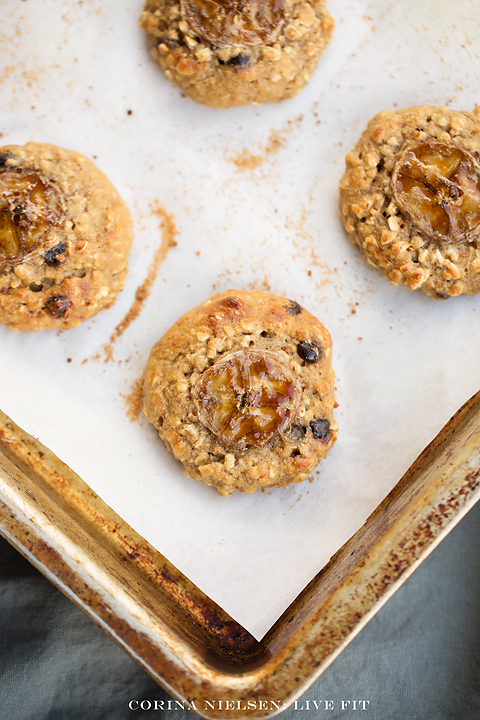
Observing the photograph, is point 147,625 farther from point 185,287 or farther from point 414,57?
point 414,57

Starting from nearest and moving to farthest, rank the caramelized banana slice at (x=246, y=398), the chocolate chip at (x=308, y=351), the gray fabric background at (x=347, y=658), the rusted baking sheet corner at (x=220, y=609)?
the rusted baking sheet corner at (x=220, y=609) → the caramelized banana slice at (x=246, y=398) → the chocolate chip at (x=308, y=351) → the gray fabric background at (x=347, y=658)

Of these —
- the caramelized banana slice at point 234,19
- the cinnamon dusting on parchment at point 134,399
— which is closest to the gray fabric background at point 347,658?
the cinnamon dusting on parchment at point 134,399

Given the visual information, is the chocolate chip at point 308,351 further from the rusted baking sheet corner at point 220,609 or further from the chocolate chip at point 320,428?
the rusted baking sheet corner at point 220,609

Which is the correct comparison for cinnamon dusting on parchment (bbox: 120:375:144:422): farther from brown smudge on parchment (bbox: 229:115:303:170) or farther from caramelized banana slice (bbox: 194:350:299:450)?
brown smudge on parchment (bbox: 229:115:303:170)

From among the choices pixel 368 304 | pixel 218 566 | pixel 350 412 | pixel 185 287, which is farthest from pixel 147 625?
pixel 368 304

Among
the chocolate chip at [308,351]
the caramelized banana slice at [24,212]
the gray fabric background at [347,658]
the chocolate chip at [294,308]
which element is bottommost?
the gray fabric background at [347,658]

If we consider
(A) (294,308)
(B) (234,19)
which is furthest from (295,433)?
(B) (234,19)

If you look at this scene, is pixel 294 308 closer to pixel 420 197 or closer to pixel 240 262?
pixel 240 262
